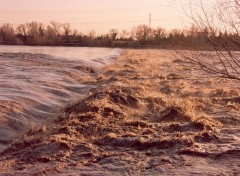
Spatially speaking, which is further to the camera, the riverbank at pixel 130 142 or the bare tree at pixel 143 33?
the bare tree at pixel 143 33

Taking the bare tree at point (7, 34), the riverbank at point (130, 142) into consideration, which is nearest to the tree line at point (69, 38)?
the bare tree at point (7, 34)

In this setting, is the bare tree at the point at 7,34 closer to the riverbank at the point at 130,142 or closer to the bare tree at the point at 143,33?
the bare tree at the point at 143,33

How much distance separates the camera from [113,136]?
9180 millimetres

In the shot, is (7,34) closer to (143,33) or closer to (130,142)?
(143,33)

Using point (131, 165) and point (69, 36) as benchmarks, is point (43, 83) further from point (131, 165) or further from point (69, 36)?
point (69, 36)

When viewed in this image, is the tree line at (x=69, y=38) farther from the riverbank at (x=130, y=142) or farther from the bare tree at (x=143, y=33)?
the riverbank at (x=130, y=142)

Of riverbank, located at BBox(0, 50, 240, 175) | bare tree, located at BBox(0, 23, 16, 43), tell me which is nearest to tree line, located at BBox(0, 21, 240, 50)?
bare tree, located at BBox(0, 23, 16, 43)

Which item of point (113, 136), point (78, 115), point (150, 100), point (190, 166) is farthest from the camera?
point (150, 100)

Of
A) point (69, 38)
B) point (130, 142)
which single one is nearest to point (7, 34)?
point (69, 38)

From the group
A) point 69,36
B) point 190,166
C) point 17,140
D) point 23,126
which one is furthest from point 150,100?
point 69,36

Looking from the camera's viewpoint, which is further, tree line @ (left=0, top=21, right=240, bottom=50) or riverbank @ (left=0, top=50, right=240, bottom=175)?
tree line @ (left=0, top=21, right=240, bottom=50)

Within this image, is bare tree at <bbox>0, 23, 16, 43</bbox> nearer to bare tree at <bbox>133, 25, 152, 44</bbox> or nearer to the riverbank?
bare tree at <bbox>133, 25, 152, 44</bbox>

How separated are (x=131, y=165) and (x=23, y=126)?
4.20 meters

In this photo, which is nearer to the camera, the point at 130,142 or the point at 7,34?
the point at 130,142
